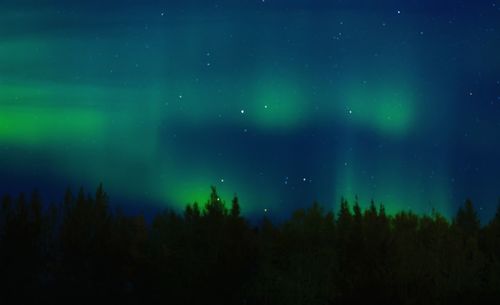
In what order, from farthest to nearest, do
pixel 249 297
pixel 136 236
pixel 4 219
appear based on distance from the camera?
pixel 136 236 < pixel 4 219 < pixel 249 297

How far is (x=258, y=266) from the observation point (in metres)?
19.4

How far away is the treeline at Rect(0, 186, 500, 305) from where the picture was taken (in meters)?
18.9

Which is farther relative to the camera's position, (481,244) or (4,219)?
(481,244)

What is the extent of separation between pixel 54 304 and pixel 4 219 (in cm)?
460

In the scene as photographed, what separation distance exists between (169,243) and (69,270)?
182 inches

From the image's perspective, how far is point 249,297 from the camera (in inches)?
741

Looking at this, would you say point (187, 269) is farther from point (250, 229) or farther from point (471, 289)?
point (471, 289)

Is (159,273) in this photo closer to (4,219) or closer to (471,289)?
(4,219)

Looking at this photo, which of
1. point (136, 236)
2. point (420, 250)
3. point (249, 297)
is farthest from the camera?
point (136, 236)

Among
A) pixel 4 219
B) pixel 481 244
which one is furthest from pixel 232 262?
pixel 481 244

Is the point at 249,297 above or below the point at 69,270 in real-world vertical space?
below

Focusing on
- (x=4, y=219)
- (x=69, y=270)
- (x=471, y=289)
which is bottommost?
(x=471, y=289)

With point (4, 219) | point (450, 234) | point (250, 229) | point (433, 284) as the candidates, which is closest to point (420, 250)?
point (433, 284)

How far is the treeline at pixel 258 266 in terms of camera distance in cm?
1886
